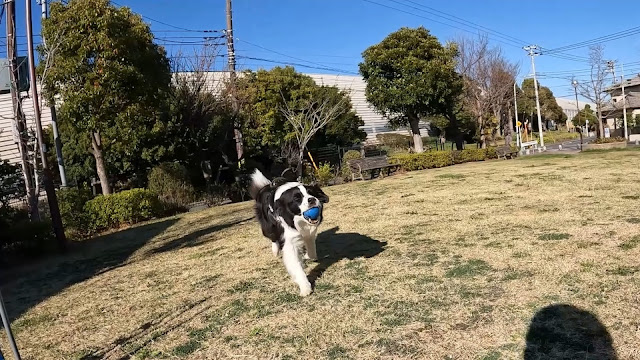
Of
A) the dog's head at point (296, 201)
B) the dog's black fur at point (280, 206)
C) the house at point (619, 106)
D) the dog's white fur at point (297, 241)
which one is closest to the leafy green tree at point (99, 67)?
the dog's black fur at point (280, 206)

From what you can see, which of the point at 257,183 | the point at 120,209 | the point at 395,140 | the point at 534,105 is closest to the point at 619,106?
the point at 534,105

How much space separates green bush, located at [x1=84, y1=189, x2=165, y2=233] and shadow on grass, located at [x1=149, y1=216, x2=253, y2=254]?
10.2ft

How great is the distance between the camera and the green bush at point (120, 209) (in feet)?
35.3

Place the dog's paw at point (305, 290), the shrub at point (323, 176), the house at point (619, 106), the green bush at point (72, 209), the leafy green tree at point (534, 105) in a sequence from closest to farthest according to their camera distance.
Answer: the dog's paw at point (305, 290), the green bush at point (72, 209), the shrub at point (323, 176), the house at point (619, 106), the leafy green tree at point (534, 105)

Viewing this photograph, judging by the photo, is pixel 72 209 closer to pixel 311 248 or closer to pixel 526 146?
pixel 311 248

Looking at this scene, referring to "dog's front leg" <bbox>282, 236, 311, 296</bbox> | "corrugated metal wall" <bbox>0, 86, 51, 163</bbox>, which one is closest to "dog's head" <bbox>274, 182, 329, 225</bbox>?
"dog's front leg" <bbox>282, 236, 311, 296</bbox>

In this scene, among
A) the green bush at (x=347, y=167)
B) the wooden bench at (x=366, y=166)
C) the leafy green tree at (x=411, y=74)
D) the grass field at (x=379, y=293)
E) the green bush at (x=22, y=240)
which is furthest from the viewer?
the leafy green tree at (x=411, y=74)

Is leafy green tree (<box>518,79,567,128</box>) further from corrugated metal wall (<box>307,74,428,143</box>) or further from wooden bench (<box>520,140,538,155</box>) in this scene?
wooden bench (<box>520,140,538,155</box>)

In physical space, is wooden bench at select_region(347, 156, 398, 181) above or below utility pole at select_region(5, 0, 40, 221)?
below

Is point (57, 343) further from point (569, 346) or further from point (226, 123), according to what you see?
point (226, 123)

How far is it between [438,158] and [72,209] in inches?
540

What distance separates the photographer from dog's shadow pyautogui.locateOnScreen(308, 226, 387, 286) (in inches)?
202

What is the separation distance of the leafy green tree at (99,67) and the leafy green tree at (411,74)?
11.1 metres

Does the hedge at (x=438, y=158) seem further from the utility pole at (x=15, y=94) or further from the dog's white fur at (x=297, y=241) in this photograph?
the dog's white fur at (x=297, y=241)
